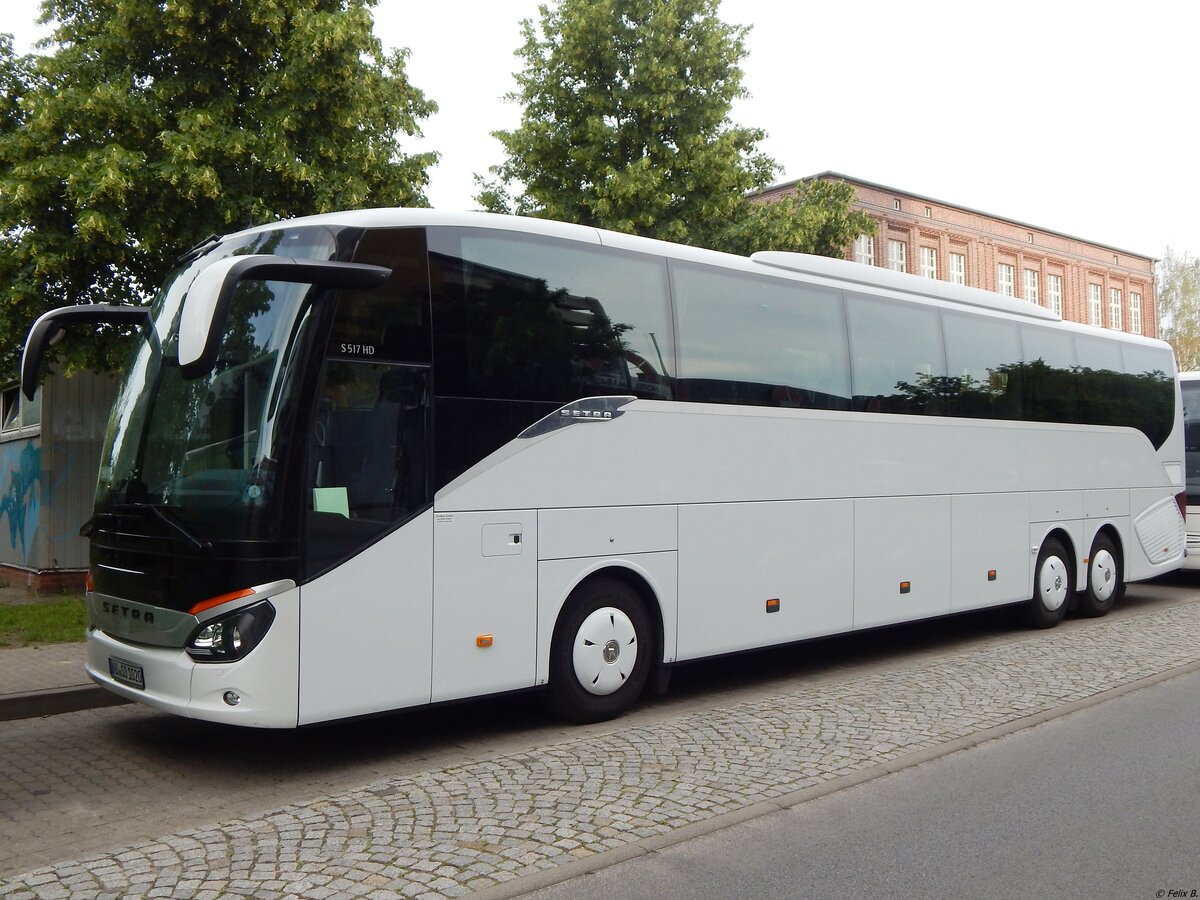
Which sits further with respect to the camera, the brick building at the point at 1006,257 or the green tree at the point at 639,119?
the brick building at the point at 1006,257

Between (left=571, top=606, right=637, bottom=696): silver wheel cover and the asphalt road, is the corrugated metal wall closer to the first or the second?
(left=571, top=606, right=637, bottom=696): silver wheel cover

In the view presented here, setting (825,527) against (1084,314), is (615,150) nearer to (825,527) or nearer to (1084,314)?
(825,527)

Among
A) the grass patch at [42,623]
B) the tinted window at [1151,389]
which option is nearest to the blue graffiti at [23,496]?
the grass patch at [42,623]

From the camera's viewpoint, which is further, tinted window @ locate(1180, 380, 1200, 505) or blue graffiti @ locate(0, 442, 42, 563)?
tinted window @ locate(1180, 380, 1200, 505)

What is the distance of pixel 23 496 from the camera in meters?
16.8

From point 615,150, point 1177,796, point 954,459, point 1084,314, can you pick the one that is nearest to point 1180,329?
point 1084,314

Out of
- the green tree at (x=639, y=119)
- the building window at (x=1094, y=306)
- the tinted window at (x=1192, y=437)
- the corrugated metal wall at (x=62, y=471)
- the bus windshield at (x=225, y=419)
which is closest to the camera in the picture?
the bus windshield at (x=225, y=419)

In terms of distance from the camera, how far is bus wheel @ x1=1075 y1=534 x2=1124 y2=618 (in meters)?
13.6

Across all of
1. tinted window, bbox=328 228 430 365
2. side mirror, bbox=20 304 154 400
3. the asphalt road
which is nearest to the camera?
the asphalt road

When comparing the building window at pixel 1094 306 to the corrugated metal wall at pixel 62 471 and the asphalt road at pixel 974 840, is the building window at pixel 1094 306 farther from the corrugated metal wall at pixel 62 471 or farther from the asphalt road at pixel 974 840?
the asphalt road at pixel 974 840

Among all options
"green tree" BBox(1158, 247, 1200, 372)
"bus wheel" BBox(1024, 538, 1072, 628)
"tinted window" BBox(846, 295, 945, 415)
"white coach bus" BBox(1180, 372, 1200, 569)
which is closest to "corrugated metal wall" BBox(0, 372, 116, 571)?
"tinted window" BBox(846, 295, 945, 415)

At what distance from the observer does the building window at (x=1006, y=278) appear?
156 feet

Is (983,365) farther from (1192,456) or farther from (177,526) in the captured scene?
(177,526)

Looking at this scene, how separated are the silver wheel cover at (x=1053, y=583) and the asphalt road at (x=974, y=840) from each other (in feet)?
19.0
